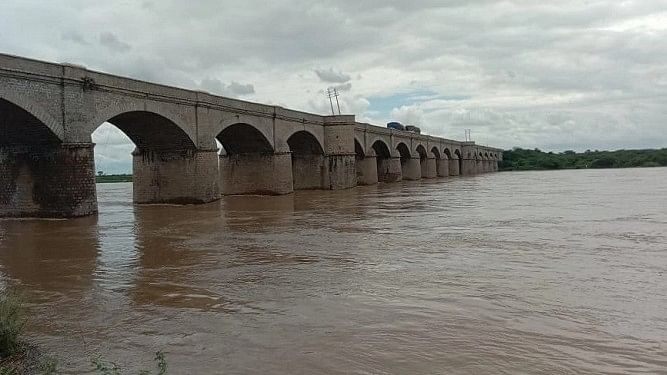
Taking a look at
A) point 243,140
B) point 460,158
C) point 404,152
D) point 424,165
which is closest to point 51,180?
point 243,140

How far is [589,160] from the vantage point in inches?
4717

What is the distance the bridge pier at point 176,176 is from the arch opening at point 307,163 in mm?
14966

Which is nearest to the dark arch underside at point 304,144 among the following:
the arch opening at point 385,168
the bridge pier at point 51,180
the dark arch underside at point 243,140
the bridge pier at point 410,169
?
the dark arch underside at point 243,140

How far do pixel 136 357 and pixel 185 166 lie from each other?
25.5 metres

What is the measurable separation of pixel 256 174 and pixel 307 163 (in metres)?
8.47

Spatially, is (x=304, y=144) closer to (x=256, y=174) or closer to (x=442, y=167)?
(x=256, y=174)

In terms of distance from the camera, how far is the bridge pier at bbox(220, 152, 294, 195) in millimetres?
38750

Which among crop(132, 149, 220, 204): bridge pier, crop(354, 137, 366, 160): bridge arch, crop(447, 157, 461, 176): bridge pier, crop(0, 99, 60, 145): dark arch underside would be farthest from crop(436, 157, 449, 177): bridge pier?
crop(0, 99, 60, 145): dark arch underside

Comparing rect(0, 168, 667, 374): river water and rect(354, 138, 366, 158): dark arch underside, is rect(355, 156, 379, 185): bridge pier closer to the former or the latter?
rect(354, 138, 366, 158): dark arch underside

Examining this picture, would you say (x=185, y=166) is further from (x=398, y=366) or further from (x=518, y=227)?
(x=398, y=366)

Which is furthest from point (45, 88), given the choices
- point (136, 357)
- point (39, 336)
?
point (136, 357)

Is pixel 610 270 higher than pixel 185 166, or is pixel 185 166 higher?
pixel 185 166

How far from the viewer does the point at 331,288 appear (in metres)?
8.93

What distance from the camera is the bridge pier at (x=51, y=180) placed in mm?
21922
